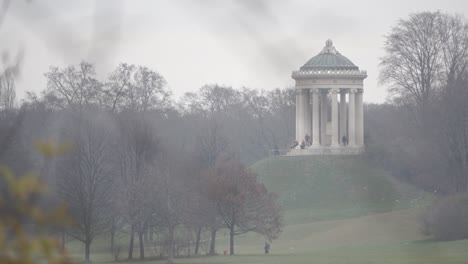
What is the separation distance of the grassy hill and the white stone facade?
13.5 ft

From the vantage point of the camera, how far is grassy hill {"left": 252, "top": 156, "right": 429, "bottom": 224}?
78062 millimetres

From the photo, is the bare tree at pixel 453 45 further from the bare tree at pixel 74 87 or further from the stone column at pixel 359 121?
the bare tree at pixel 74 87

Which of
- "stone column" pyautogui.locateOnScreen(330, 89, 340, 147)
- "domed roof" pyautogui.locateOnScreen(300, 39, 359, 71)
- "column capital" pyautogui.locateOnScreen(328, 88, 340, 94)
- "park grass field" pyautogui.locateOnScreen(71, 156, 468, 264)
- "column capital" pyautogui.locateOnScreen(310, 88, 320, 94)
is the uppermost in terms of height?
"domed roof" pyautogui.locateOnScreen(300, 39, 359, 71)

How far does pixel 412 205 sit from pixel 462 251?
29239 mm

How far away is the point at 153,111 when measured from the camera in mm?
Answer: 89125

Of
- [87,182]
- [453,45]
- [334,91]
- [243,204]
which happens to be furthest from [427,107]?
[87,182]

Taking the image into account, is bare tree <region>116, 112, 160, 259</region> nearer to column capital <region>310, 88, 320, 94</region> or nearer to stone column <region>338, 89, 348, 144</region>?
column capital <region>310, 88, 320, 94</region>

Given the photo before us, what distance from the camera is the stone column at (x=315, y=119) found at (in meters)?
96.7

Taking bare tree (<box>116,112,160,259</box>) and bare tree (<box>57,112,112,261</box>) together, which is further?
bare tree (<box>116,112,160,259</box>)

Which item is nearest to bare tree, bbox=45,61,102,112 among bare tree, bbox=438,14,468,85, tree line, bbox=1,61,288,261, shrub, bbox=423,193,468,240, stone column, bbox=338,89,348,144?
tree line, bbox=1,61,288,261

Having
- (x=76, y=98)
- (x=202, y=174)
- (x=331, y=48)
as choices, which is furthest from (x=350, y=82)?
(x=76, y=98)

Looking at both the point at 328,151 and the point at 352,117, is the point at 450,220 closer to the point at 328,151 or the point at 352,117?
the point at 328,151

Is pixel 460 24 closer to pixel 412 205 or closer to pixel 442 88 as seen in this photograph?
pixel 442 88

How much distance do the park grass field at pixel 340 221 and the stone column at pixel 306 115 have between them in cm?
700
